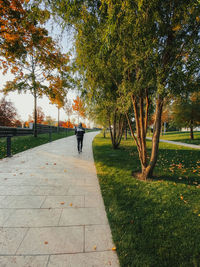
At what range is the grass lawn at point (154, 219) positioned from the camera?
1.79 metres

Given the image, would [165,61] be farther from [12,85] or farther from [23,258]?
[12,85]

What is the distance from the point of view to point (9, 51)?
869 centimetres

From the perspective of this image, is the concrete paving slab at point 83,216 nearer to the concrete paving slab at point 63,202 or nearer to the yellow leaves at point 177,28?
the concrete paving slab at point 63,202

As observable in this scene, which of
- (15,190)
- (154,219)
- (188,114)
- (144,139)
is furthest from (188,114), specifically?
(15,190)

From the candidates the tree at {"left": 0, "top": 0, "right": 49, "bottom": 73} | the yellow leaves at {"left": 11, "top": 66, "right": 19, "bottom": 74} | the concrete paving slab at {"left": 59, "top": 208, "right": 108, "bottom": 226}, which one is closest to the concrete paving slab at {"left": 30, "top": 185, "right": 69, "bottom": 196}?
the concrete paving slab at {"left": 59, "top": 208, "right": 108, "bottom": 226}

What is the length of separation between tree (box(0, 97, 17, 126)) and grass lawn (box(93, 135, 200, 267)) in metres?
24.8

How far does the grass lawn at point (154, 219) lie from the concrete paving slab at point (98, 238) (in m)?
0.11

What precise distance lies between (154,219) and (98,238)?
46.3 inches

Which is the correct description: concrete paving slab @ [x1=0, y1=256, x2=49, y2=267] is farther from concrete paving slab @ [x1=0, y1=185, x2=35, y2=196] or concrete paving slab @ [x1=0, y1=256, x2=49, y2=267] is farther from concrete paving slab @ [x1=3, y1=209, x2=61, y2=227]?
concrete paving slab @ [x1=0, y1=185, x2=35, y2=196]

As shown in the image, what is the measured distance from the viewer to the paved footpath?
1.75 meters

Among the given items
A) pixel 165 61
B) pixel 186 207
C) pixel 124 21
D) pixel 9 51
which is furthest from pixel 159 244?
pixel 9 51

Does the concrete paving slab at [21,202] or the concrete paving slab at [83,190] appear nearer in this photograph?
the concrete paving slab at [21,202]

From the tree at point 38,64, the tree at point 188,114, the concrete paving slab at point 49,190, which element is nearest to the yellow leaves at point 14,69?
the tree at point 38,64

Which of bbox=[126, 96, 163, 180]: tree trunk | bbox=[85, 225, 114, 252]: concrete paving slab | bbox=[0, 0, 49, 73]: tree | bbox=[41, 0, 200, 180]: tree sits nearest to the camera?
bbox=[85, 225, 114, 252]: concrete paving slab
